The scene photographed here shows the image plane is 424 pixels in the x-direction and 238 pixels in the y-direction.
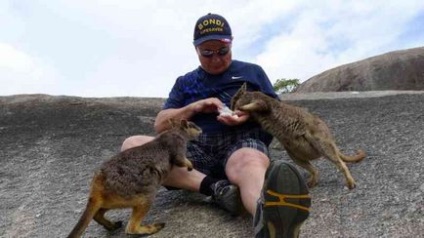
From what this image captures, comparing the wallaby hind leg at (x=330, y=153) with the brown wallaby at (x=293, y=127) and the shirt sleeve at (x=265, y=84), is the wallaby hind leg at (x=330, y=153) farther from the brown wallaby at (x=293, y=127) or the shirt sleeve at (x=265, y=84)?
the shirt sleeve at (x=265, y=84)

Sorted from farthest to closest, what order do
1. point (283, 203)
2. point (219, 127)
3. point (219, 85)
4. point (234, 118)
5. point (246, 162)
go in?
point (219, 85) < point (219, 127) < point (234, 118) < point (246, 162) < point (283, 203)

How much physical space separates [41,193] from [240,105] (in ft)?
7.72

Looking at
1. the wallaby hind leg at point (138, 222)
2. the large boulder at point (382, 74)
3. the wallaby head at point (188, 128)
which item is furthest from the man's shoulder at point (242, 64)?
the large boulder at point (382, 74)

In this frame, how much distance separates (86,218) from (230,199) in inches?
42.1

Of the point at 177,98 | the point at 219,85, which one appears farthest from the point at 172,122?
the point at 219,85

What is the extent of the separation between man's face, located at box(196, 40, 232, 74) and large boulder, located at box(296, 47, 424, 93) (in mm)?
11999

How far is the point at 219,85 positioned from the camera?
529 cm

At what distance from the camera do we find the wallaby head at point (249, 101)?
4883 mm

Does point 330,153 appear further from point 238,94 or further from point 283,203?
point 283,203

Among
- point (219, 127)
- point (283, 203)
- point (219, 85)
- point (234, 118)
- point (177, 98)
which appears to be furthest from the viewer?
point (177, 98)

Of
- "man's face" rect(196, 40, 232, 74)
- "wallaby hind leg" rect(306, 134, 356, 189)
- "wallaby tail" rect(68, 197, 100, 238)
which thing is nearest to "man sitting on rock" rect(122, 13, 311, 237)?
"man's face" rect(196, 40, 232, 74)

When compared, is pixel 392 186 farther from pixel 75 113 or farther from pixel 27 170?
pixel 75 113

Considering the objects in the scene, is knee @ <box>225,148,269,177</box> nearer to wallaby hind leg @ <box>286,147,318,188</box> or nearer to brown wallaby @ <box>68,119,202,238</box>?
brown wallaby @ <box>68,119,202,238</box>

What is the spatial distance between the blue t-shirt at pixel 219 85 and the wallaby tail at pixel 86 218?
1.39 meters
